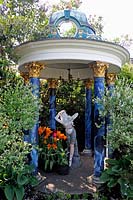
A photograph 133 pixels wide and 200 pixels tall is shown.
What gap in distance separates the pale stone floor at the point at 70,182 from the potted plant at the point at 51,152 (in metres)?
0.31

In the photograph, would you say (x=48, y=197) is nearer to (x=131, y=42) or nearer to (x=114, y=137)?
(x=114, y=137)

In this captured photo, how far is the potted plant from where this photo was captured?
9062mm

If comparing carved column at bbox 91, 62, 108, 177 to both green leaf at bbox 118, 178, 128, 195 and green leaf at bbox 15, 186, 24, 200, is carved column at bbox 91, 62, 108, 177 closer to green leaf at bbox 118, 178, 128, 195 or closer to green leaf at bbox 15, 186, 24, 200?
green leaf at bbox 118, 178, 128, 195

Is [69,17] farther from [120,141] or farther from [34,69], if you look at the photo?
[120,141]

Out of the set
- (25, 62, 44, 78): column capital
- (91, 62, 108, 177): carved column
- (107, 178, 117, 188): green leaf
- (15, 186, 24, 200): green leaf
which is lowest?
(15, 186, 24, 200): green leaf

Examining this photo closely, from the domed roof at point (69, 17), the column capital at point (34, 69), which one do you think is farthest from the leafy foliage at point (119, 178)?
the domed roof at point (69, 17)

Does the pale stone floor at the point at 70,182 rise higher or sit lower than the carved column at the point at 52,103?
lower

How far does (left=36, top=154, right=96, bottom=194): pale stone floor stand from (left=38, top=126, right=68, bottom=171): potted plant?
0.31 m

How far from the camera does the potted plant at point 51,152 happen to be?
29.7ft

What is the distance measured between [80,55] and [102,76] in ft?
3.04

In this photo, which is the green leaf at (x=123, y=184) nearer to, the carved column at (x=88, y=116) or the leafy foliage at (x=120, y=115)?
the leafy foliage at (x=120, y=115)

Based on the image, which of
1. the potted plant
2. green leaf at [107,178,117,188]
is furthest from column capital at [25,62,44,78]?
green leaf at [107,178,117,188]

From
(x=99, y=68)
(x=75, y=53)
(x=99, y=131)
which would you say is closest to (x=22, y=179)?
(x=99, y=131)

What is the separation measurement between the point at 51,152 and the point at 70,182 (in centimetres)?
133
